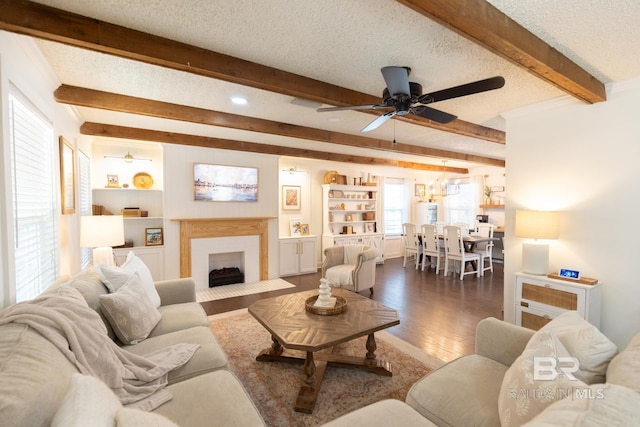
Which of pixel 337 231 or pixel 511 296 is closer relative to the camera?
pixel 511 296

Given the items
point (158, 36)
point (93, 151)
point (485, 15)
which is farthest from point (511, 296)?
point (93, 151)

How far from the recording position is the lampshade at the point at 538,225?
9.39 ft

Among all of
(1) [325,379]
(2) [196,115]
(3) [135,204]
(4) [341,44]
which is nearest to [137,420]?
(1) [325,379]

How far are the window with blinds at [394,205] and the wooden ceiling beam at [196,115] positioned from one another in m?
2.60

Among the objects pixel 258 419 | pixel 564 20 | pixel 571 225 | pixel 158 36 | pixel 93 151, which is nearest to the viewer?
pixel 258 419

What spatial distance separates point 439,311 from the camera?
12.5 feet

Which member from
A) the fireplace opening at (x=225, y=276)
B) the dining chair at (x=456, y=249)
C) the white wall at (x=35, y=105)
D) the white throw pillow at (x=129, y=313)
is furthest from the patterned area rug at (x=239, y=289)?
the dining chair at (x=456, y=249)

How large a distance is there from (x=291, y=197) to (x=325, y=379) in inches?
173

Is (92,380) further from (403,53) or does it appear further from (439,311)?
(439,311)

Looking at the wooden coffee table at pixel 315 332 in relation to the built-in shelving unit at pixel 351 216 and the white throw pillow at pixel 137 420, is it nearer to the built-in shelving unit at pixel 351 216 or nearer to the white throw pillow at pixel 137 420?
the white throw pillow at pixel 137 420

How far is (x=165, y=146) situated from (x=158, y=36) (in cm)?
304

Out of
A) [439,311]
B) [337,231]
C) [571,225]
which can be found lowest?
[439,311]

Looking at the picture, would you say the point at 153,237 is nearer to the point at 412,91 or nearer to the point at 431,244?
the point at 412,91

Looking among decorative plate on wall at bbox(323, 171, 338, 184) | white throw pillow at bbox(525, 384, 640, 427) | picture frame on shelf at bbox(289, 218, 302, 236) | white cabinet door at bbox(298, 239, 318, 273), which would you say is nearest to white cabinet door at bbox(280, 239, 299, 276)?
white cabinet door at bbox(298, 239, 318, 273)
